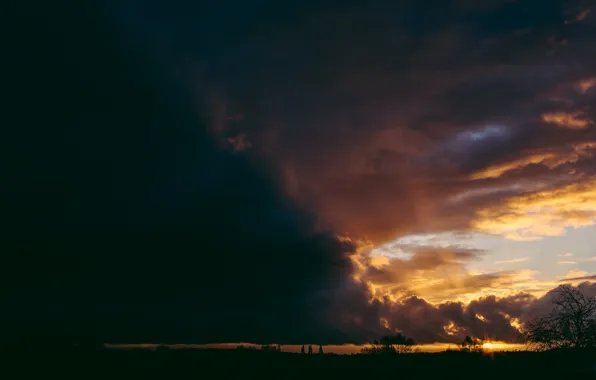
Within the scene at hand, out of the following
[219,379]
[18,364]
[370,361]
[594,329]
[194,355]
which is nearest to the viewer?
[18,364]

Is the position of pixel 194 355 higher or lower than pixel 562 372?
higher

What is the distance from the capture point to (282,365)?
3847cm

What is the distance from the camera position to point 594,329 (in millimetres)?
56406

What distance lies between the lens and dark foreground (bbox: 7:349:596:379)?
33.5m

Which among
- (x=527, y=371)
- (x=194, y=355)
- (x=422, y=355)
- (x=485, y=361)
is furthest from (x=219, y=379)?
(x=527, y=371)

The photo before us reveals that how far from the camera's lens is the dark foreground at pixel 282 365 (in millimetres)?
33469

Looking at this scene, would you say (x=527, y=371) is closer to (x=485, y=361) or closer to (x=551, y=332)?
(x=485, y=361)

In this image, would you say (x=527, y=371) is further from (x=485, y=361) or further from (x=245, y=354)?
(x=245, y=354)

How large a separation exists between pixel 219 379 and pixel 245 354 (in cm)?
492

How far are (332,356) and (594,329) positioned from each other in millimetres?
34077

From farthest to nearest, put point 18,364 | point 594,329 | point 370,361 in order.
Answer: point 594,329 → point 370,361 → point 18,364

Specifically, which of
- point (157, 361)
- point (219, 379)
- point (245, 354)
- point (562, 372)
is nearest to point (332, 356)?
point (245, 354)

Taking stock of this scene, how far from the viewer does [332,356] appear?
42.2 metres

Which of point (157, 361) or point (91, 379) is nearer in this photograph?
point (91, 379)
